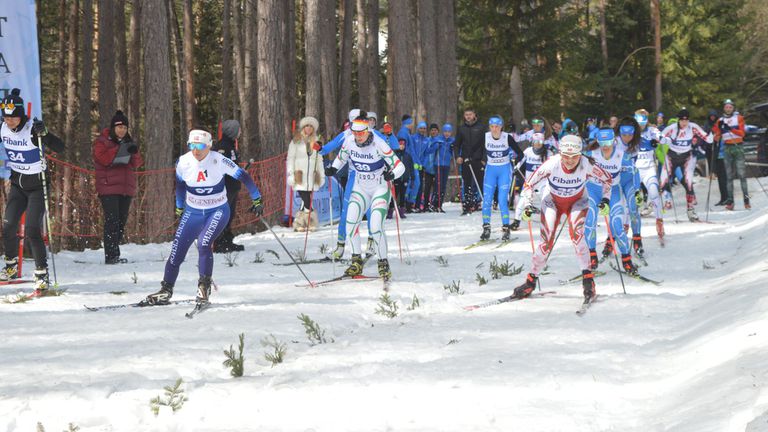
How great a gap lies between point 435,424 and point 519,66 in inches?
1084

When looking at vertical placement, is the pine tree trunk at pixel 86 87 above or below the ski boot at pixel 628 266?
above

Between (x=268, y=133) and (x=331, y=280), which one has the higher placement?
(x=268, y=133)

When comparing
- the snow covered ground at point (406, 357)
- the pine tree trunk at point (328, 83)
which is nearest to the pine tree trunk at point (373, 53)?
the pine tree trunk at point (328, 83)

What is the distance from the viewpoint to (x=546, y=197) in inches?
380

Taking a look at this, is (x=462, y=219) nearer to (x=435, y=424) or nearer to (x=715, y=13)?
(x=435, y=424)

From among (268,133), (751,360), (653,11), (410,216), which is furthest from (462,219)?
(653,11)

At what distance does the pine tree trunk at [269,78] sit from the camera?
18.0 meters

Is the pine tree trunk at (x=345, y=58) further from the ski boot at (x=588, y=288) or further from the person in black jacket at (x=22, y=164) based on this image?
the ski boot at (x=588, y=288)

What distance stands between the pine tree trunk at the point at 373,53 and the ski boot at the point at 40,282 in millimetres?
24191

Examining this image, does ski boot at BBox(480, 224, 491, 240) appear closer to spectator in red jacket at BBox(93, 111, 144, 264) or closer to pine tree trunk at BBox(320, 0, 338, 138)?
spectator in red jacket at BBox(93, 111, 144, 264)

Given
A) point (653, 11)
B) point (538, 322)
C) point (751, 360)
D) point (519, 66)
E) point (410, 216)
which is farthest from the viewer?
point (653, 11)

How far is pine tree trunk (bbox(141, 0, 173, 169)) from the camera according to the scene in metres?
16.3

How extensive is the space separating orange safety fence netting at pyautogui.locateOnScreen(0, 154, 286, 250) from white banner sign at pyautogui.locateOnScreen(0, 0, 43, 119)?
333 centimetres

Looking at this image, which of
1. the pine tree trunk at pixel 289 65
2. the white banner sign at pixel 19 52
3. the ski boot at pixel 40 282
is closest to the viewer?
the ski boot at pixel 40 282
